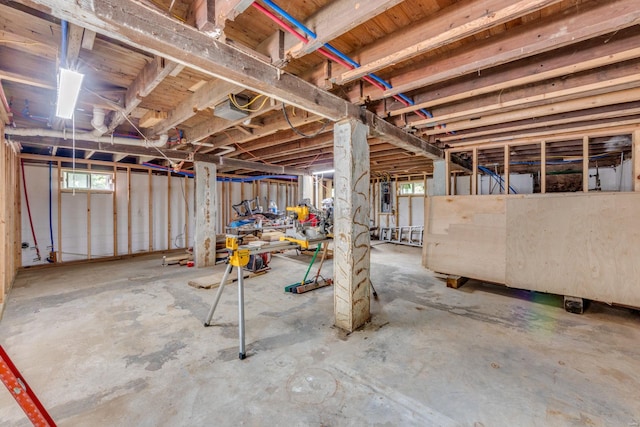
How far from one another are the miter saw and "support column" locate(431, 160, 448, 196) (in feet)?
7.40

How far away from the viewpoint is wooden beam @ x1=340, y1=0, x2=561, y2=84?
144 cm

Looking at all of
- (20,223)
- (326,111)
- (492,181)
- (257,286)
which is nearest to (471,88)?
(326,111)

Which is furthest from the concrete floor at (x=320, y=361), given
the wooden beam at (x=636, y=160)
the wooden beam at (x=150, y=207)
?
the wooden beam at (x=150, y=207)

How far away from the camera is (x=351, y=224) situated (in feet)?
8.45

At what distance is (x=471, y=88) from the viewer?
2461 mm

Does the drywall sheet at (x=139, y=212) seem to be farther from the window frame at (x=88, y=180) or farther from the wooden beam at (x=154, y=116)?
the wooden beam at (x=154, y=116)

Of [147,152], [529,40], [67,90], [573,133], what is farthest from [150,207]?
[573,133]

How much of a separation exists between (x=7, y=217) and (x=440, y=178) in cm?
669

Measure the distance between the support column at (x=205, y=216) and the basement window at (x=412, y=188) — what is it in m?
6.30

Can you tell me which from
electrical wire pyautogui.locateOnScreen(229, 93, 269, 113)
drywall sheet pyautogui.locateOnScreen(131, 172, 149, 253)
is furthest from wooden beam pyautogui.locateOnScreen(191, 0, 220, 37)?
drywall sheet pyautogui.locateOnScreen(131, 172, 149, 253)

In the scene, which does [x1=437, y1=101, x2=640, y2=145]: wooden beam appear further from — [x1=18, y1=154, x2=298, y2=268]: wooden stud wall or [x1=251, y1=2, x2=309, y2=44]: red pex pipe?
[x1=18, y1=154, x2=298, y2=268]: wooden stud wall

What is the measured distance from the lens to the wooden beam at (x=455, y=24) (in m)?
1.44

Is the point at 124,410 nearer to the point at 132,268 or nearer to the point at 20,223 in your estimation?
the point at 132,268

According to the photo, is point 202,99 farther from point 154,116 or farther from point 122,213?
point 122,213
